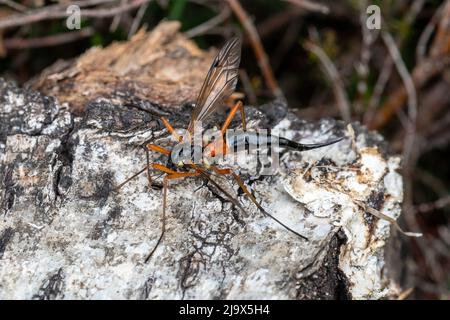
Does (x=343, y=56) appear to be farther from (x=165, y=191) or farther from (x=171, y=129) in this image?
(x=165, y=191)

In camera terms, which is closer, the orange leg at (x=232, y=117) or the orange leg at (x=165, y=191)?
the orange leg at (x=165, y=191)

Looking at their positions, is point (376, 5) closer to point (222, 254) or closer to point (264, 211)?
point (264, 211)

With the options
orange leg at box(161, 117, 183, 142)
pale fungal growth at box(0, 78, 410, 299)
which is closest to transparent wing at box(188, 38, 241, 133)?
orange leg at box(161, 117, 183, 142)

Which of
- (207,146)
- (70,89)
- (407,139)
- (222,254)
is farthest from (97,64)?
(407,139)

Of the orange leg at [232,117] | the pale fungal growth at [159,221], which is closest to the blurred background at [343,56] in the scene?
the orange leg at [232,117]

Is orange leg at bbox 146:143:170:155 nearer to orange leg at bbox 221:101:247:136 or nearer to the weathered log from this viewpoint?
the weathered log

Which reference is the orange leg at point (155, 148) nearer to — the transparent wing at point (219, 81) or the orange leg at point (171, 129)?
the orange leg at point (171, 129)
